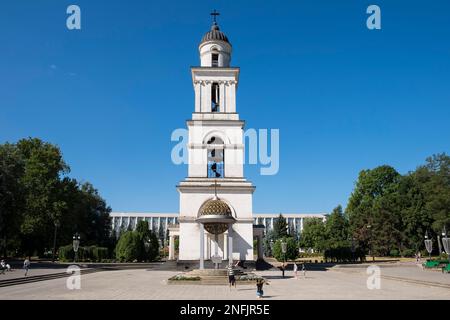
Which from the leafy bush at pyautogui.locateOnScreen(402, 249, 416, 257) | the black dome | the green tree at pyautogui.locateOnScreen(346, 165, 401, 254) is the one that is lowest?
the leafy bush at pyautogui.locateOnScreen(402, 249, 416, 257)

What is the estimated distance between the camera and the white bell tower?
103 feet

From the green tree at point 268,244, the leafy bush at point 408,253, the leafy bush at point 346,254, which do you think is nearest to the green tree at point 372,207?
the leafy bush at point 408,253

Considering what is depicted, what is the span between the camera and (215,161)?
34875 millimetres

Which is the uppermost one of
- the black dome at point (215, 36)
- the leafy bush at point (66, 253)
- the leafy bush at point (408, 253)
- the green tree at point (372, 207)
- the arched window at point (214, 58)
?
the black dome at point (215, 36)

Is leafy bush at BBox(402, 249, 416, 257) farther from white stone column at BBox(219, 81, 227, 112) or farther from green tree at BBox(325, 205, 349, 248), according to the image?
white stone column at BBox(219, 81, 227, 112)

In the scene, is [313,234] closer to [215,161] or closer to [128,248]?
[128,248]

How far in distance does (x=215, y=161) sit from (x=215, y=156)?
1.56 feet

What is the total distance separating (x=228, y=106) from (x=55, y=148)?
85.1 feet

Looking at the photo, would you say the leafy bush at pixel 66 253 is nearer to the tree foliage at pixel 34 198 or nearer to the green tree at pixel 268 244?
the tree foliage at pixel 34 198

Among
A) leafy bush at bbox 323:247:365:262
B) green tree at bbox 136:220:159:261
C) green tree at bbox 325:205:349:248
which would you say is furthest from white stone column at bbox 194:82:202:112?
green tree at bbox 325:205:349:248

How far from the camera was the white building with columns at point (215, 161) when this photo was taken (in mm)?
31422

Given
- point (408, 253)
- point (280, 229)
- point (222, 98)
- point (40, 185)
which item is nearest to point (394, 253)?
point (408, 253)
